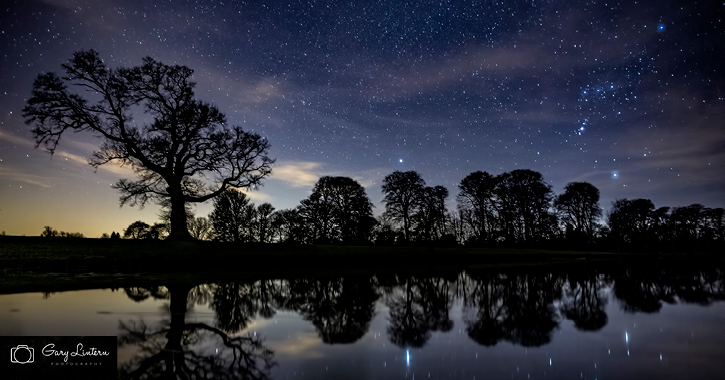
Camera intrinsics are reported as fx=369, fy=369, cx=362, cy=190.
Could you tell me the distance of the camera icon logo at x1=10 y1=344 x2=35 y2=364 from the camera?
5627 mm

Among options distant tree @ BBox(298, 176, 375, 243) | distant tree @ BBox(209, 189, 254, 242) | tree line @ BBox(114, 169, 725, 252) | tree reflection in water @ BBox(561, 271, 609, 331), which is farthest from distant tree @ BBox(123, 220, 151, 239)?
tree reflection in water @ BBox(561, 271, 609, 331)

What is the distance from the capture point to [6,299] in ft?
36.1

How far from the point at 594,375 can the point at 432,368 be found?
2.25 m

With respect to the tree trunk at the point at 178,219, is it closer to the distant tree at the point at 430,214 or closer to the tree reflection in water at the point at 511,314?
the tree reflection in water at the point at 511,314

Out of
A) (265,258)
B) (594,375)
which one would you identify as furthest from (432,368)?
(265,258)

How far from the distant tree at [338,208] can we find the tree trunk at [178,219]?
3772cm

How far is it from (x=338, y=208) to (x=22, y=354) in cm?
6156

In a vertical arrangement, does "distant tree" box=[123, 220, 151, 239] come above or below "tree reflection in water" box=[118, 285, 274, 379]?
above

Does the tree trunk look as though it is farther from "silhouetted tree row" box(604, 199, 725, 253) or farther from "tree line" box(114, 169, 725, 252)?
"silhouetted tree row" box(604, 199, 725, 253)

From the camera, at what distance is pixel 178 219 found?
1171 inches

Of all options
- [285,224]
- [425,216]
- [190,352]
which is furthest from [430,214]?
[190,352]

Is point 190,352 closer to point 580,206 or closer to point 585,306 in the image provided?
point 585,306

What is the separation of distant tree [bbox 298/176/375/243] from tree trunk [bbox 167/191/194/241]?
37.7 meters

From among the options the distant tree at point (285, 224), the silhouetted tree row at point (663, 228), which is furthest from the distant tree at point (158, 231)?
the silhouetted tree row at point (663, 228)
